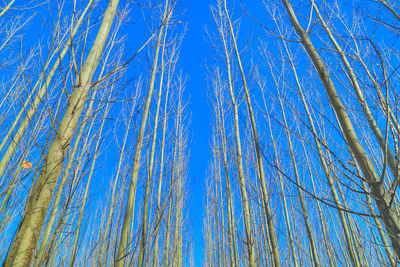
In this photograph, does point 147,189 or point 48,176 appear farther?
point 147,189

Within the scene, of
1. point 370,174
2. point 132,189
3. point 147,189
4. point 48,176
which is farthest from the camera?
point 147,189

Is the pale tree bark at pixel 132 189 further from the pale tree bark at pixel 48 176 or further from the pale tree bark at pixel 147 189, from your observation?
the pale tree bark at pixel 48 176

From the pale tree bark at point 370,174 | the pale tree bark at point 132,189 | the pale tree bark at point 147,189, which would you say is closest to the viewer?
the pale tree bark at point 370,174

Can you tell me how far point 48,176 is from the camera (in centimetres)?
108

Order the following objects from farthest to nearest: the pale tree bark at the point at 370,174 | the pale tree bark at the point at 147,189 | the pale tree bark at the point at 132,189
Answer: the pale tree bark at the point at 147,189, the pale tree bark at the point at 132,189, the pale tree bark at the point at 370,174

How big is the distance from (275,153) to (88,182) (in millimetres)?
4298

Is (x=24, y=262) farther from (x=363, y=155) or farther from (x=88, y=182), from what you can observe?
(x=88, y=182)

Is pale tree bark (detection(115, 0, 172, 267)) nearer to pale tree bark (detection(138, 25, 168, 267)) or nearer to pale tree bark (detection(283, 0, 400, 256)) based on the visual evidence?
pale tree bark (detection(138, 25, 168, 267))

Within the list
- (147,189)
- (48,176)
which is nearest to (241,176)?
(147,189)

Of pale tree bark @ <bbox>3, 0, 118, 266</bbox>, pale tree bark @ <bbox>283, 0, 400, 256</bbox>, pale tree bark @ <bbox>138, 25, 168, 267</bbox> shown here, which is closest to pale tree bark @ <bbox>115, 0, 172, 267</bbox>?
pale tree bark @ <bbox>138, 25, 168, 267</bbox>

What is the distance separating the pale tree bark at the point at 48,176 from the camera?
37.6 inches

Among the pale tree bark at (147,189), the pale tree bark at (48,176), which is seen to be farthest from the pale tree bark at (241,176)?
the pale tree bark at (48,176)

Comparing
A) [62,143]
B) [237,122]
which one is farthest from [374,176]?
[237,122]

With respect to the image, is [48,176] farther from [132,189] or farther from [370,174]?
[370,174]
